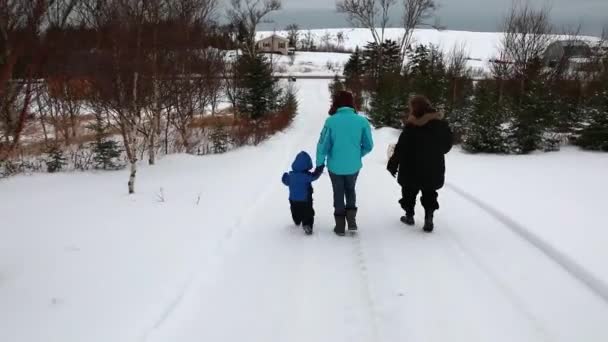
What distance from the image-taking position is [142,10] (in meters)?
10.6

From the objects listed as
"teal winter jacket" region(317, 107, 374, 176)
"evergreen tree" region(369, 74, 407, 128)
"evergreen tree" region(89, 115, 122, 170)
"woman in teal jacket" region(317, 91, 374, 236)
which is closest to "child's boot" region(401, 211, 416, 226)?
"woman in teal jacket" region(317, 91, 374, 236)

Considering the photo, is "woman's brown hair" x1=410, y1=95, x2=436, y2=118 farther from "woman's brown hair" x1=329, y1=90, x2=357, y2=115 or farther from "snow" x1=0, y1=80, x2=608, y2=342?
"snow" x1=0, y1=80, x2=608, y2=342

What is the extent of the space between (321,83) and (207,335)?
52.8 metres

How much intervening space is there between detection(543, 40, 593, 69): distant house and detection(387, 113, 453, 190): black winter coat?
21.5m

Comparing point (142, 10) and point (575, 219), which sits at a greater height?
point (142, 10)

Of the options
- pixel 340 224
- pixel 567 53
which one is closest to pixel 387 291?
pixel 340 224

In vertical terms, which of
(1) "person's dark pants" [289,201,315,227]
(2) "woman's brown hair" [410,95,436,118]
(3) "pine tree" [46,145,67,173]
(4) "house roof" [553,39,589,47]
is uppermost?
(4) "house roof" [553,39,589,47]

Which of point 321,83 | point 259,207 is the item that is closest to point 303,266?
point 259,207

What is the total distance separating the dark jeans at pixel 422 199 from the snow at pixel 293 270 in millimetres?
315

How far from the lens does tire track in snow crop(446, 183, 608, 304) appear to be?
3775 millimetres

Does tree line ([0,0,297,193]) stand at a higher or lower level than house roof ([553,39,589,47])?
lower

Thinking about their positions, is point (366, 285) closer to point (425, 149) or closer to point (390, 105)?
point (425, 149)

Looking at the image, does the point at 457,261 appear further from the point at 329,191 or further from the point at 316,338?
the point at 329,191

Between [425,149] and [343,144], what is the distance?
1.10 m
